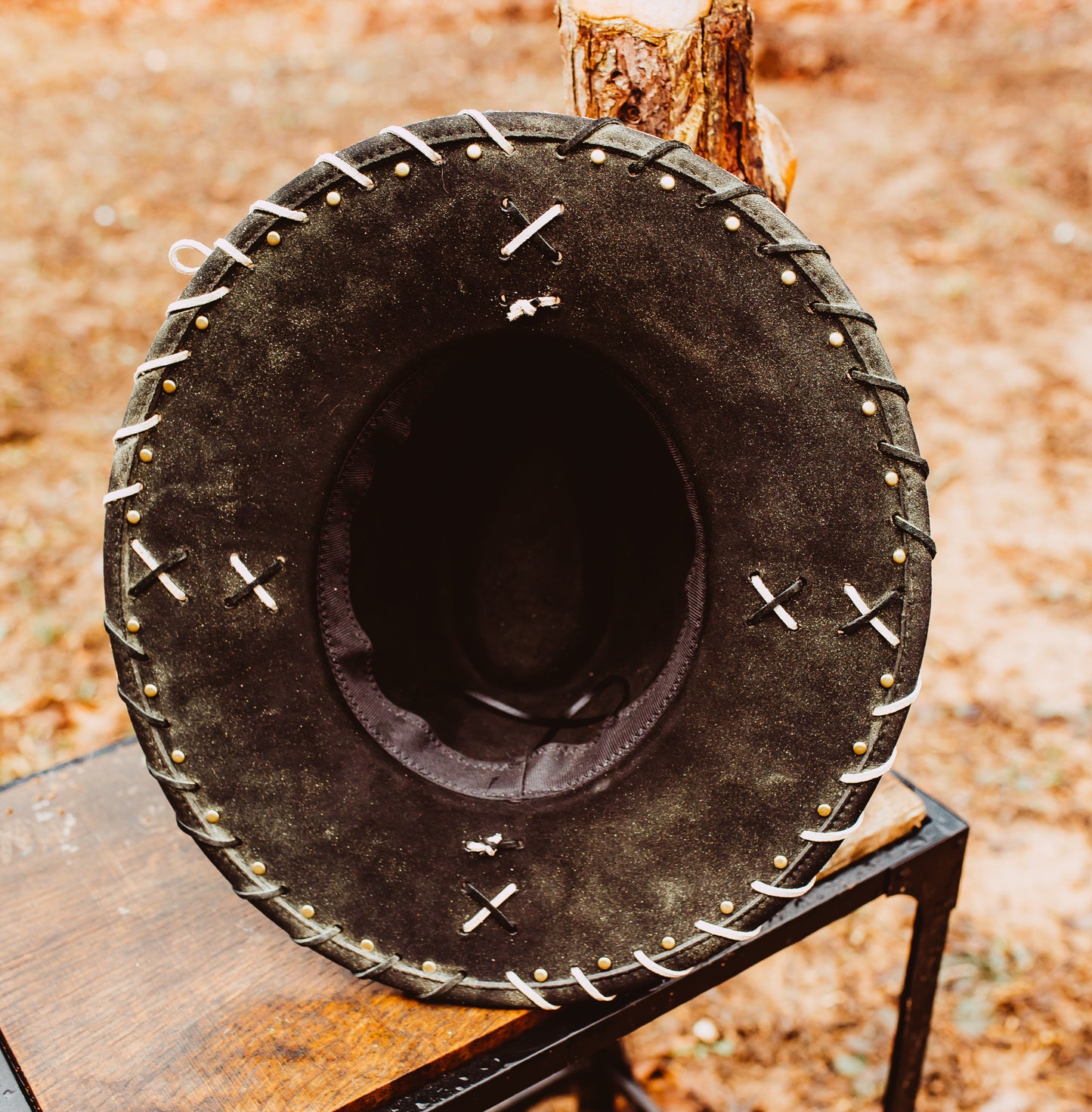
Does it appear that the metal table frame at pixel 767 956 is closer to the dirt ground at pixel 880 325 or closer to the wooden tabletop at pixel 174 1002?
the wooden tabletop at pixel 174 1002

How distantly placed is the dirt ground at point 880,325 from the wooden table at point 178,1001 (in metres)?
0.84

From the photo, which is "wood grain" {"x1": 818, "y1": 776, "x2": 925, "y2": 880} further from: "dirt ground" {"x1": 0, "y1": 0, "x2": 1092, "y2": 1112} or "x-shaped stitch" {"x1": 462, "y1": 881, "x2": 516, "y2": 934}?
"dirt ground" {"x1": 0, "y1": 0, "x2": 1092, "y2": 1112}

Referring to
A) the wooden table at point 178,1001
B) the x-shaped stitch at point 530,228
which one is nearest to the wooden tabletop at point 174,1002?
the wooden table at point 178,1001

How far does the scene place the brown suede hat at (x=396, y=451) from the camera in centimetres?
85

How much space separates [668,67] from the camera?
108cm

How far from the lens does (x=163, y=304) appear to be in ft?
12.6

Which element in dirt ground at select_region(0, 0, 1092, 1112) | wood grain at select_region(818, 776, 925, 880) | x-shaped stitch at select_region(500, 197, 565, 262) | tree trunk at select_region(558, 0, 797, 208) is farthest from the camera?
dirt ground at select_region(0, 0, 1092, 1112)

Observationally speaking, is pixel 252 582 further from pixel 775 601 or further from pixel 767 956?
pixel 767 956

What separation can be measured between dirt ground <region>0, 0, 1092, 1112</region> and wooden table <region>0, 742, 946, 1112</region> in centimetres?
84

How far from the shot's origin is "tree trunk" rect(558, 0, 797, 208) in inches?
41.7

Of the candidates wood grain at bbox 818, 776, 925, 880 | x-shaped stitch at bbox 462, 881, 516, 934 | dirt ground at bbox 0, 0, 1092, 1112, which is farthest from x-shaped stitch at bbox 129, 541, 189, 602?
dirt ground at bbox 0, 0, 1092, 1112

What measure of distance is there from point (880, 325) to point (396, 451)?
3.00m

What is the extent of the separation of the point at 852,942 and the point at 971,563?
1270mm

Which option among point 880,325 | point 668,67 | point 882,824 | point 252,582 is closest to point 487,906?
point 252,582
